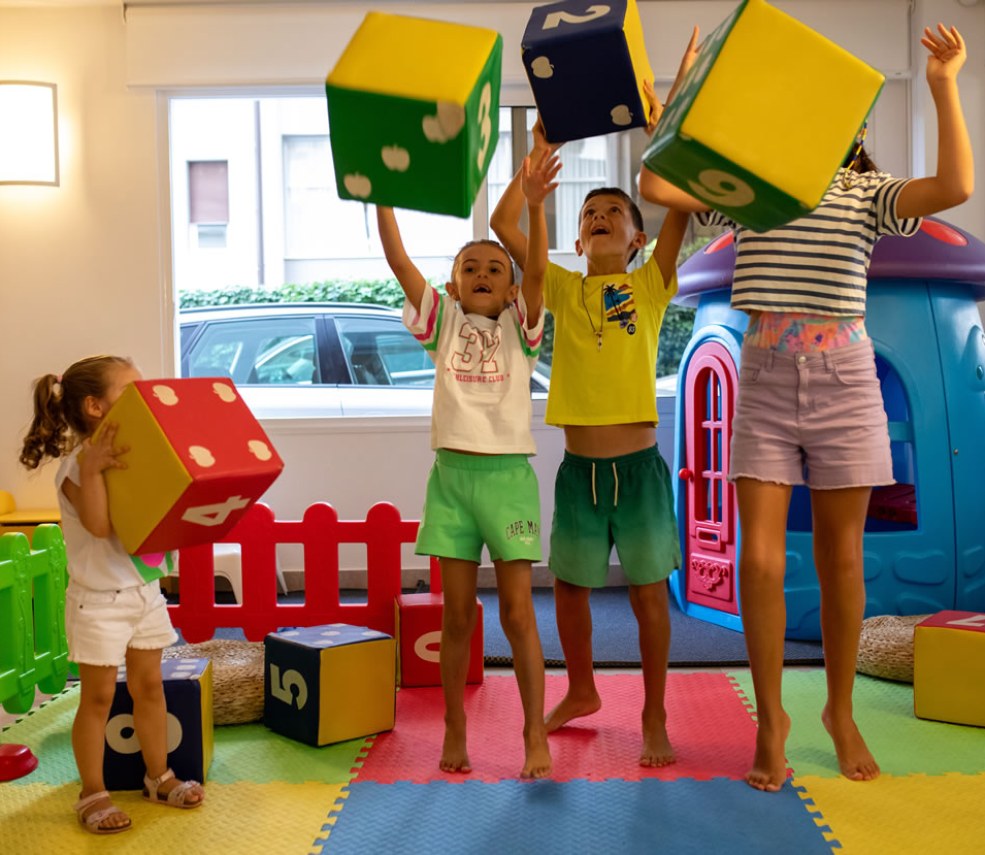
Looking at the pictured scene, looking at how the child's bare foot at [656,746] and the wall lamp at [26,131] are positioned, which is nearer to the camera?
the child's bare foot at [656,746]

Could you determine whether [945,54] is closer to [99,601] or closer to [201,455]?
[201,455]

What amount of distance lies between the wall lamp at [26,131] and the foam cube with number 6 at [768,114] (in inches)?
131

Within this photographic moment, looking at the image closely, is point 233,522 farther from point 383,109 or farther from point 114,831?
point 383,109

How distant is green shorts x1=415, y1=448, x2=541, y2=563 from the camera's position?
7.94 feet

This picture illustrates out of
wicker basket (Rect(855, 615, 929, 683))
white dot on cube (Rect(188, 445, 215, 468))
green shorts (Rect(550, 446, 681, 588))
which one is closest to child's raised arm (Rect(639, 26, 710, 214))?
green shorts (Rect(550, 446, 681, 588))

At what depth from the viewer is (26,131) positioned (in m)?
4.43

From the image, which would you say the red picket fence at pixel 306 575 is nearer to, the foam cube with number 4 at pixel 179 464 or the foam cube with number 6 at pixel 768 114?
the foam cube with number 4 at pixel 179 464

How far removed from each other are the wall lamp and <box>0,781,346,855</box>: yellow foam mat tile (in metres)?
2.87

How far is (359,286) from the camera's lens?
536 centimetres

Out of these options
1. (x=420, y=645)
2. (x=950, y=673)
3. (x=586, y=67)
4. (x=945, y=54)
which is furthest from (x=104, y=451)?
(x=950, y=673)

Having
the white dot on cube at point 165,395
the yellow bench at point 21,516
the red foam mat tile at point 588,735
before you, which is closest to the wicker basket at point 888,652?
the red foam mat tile at point 588,735

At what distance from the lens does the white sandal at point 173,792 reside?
2.24 meters

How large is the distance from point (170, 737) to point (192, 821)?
0.71 feet

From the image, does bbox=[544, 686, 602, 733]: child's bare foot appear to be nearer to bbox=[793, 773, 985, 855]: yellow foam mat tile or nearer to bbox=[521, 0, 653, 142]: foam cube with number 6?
bbox=[793, 773, 985, 855]: yellow foam mat tile
